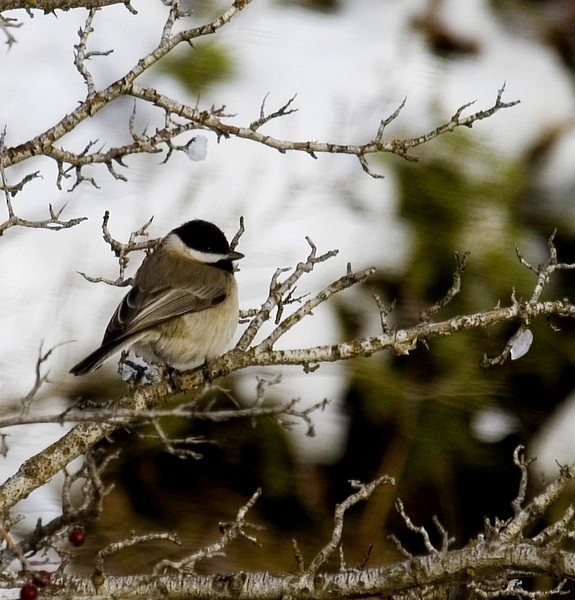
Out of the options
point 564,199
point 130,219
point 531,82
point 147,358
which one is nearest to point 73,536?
point 147,358

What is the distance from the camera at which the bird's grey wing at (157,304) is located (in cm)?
456

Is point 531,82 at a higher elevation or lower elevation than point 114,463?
higher

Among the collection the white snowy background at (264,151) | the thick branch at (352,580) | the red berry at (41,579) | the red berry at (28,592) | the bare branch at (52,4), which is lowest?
the white snowy background at (264,151)

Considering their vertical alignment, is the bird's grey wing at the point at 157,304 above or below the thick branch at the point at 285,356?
below

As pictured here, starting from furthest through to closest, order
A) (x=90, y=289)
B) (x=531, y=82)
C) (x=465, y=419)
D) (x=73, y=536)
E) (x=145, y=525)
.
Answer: (x=531, y=82) → (x=465, y=419) → (x=90, y=289) → (x=145, y=525) → (x=73, y=536)

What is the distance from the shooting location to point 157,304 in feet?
15.9

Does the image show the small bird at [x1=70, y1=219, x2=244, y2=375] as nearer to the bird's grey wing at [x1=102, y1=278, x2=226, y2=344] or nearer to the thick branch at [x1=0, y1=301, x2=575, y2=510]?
the bird's grey wing at [x1=102, y1=278, x2=226, y2=344]

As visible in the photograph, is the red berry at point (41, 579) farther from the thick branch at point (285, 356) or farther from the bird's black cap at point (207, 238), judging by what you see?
the bird's black cap at point (207, 238)

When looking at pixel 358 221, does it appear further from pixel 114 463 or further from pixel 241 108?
pixel 114 463

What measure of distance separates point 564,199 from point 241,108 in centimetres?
227

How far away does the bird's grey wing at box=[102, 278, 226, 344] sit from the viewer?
456 centimetres

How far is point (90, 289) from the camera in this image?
5.91m

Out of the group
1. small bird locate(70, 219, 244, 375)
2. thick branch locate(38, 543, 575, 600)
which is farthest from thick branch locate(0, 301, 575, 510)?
small bird locate(70, 219, 244, 375)

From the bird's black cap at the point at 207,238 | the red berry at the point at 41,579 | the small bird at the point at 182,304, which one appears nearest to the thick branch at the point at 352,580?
the red berry at the point at 41,579
